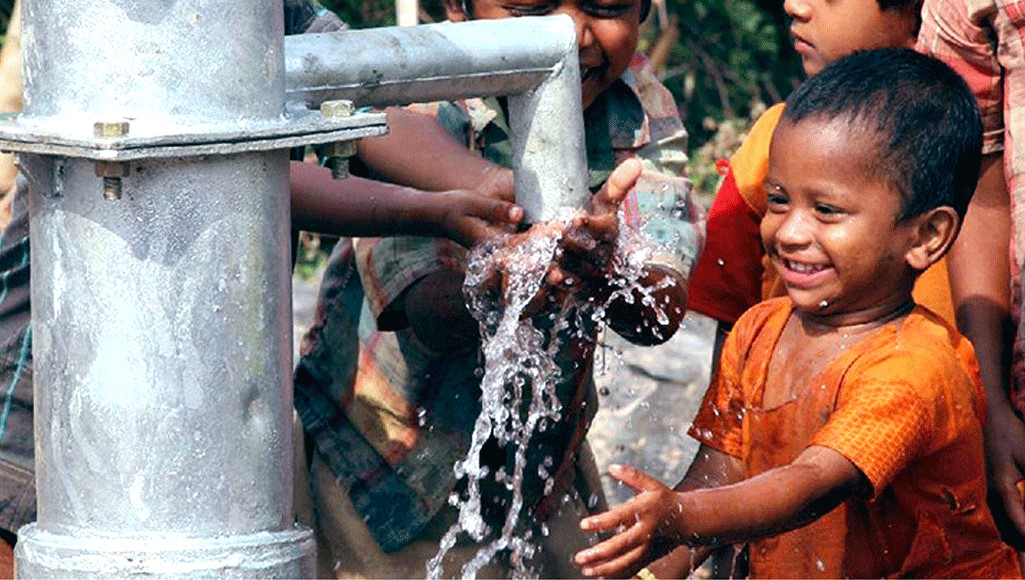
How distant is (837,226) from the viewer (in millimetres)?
2570

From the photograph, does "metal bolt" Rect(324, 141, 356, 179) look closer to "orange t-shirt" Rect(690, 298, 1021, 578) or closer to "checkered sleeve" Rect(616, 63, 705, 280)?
"checkered sleeve" Rect(616, 63, 705, 280)

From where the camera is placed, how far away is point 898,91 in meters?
2.64

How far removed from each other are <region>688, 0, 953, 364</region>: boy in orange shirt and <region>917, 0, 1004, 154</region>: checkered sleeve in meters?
0.27

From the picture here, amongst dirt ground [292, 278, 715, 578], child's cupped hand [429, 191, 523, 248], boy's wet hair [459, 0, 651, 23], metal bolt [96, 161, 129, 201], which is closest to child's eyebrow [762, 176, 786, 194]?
boy's wet hair [459, 0, 651, 23]

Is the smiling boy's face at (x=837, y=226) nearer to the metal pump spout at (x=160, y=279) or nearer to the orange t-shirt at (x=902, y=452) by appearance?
the orange t-shirt at (x=902, y=452)

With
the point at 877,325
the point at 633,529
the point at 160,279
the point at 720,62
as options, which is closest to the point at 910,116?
the point at 877,325

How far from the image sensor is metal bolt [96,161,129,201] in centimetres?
141

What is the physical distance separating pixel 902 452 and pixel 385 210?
0.77 metres

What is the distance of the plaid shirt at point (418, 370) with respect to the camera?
2756 millimetres

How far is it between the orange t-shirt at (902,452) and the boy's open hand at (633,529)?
17.2 inches

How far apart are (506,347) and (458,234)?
171mm

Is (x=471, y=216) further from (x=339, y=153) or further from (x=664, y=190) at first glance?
(x=339, y=153)

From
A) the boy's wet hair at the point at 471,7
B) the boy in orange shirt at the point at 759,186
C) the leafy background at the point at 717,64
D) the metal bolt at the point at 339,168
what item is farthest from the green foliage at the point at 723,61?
the metal bolt at the point at 339,168

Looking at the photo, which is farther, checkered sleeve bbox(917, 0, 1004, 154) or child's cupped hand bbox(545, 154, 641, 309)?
checkered sleeve bbox(917, 0, 1004, 154)
